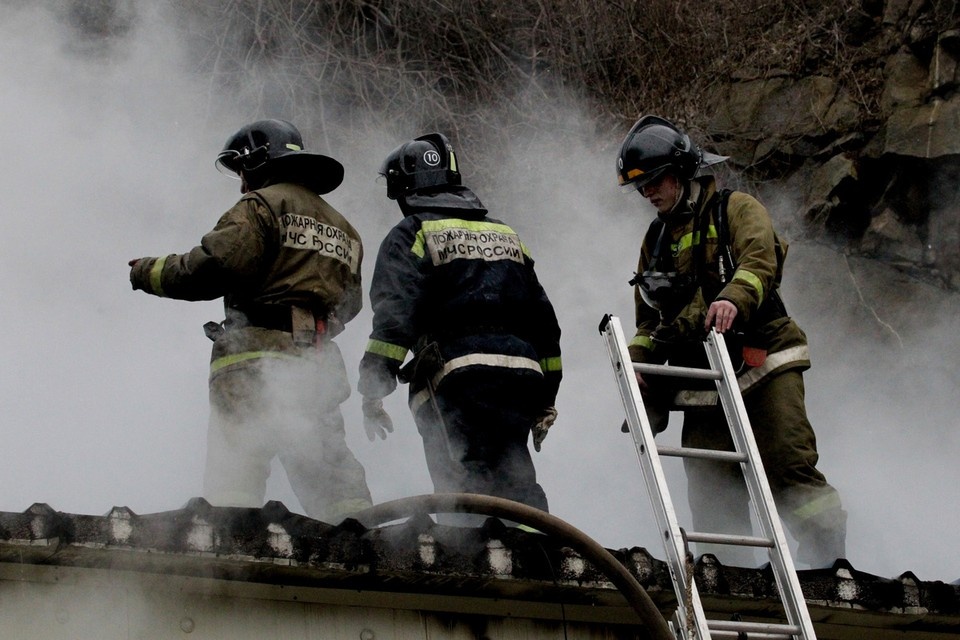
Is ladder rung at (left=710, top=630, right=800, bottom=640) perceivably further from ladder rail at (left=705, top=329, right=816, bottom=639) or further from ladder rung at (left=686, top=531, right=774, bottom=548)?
ladder rung at (left=686, top=531, right=774, bottom=548)

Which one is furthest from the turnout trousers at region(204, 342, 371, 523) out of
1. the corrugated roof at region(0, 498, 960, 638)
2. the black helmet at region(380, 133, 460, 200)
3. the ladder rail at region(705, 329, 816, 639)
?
the ladder rail at region(705, 329, 816, 639)

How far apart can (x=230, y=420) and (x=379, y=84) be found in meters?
5.36

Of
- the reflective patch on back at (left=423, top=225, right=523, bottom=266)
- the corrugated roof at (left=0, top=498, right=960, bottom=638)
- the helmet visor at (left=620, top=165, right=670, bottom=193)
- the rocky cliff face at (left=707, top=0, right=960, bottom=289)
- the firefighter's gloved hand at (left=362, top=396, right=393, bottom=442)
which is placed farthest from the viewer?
the rocky cliff face at (left=707, top=0, right=960, bottom=289)

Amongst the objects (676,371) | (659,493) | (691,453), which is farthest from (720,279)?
(659,493)

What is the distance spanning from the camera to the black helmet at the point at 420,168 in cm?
589

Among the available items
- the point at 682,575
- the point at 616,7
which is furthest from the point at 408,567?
the point at 616,7

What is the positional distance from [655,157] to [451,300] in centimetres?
97

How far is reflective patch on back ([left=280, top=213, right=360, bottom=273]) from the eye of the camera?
571 cm

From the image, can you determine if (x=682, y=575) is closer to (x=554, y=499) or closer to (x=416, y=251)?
(x=416, y=251)

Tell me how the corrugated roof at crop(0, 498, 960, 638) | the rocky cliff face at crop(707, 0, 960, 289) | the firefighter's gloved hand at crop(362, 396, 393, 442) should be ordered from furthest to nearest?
the rocky cliff face at crop(707, 0, 960, 289), the firefighter's gloved hand at crop(362, 396, 393, 442), the corrugated roof at crop(0, 498, 960, 638)

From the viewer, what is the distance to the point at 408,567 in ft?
14.5

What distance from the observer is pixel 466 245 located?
566 cm

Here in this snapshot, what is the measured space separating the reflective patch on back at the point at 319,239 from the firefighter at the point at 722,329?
1.10m

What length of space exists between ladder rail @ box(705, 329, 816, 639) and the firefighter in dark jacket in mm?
839
